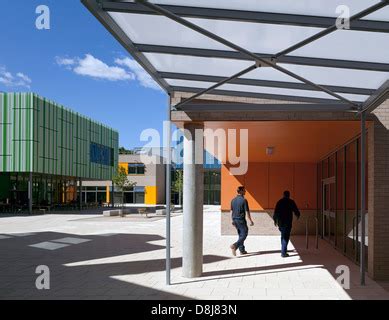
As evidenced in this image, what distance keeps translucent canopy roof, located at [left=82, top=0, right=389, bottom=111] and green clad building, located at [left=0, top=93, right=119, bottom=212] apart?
29102 mm

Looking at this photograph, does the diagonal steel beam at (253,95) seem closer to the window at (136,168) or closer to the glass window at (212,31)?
the glass window at (212,31)

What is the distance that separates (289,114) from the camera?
9.52 metres

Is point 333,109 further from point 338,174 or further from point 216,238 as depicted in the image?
point 216,238

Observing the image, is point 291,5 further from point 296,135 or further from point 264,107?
point 296,135

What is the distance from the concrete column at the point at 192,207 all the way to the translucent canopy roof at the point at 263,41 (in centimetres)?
130

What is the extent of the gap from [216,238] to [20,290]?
9.92 m

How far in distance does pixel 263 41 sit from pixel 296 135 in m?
5.55

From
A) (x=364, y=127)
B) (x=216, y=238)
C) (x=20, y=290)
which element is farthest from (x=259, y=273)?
(x=216, y=238)

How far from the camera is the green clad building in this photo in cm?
3575

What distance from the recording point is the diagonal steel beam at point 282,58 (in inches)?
276

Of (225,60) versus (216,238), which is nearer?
(225,60)

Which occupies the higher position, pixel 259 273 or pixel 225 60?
pixel 225 60

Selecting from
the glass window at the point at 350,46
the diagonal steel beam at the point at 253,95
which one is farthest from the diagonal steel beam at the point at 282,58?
the diagonal steel beam at the point at 253,95

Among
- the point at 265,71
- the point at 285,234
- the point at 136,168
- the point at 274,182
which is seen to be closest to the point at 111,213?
the point at 274,182
